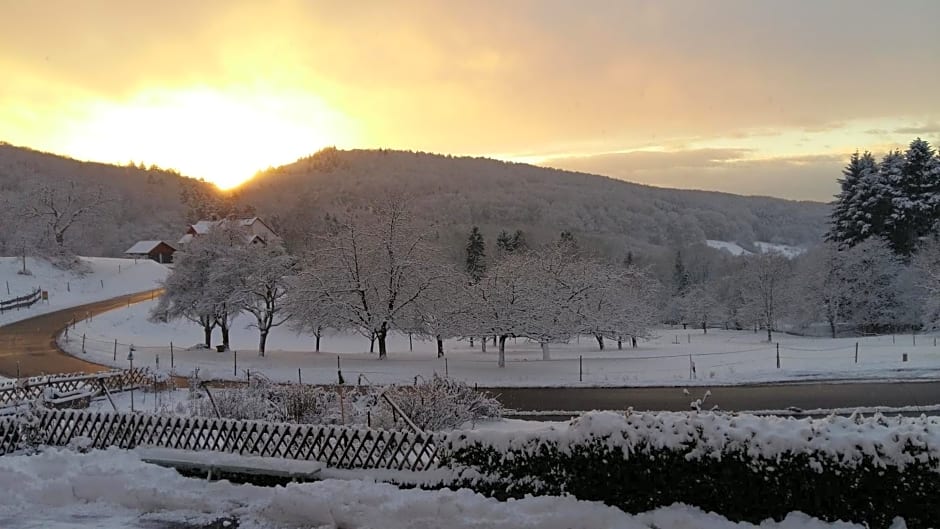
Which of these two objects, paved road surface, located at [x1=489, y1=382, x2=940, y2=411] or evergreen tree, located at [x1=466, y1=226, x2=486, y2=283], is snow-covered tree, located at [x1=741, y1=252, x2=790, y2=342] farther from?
paved road surface, located at [x1=489, y1=382, x2=940, y2=411]

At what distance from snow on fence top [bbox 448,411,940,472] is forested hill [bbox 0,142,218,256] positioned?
2735 inches

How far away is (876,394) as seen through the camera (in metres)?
20.5

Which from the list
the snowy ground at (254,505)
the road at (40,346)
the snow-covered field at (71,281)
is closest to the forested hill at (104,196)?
the snow-covered field at (71,281)

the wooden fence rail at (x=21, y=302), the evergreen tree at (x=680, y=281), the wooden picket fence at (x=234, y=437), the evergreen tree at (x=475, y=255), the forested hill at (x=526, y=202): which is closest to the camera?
the wooden picket fence at (x=234, y=437)

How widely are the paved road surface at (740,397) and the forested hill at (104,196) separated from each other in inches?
2401

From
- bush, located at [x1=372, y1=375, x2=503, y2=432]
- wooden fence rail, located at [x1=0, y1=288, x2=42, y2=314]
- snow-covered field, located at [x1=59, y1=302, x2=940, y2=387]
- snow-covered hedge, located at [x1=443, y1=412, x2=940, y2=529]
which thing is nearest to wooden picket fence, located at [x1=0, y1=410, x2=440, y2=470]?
bush, located at [x1=372, y1=375, x2=503, y2=432]

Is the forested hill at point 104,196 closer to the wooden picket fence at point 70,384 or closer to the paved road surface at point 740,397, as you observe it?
the wooden picket fence at point 70,384

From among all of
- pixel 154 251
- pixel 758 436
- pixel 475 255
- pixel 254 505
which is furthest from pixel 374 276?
pixel 154 251

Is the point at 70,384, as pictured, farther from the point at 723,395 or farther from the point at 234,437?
the point at 723,395

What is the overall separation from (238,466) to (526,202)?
12848 centimetres

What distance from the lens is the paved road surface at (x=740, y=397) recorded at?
62.5 feet

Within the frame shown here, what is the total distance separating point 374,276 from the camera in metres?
31.8

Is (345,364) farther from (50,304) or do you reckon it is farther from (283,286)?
(50,304)

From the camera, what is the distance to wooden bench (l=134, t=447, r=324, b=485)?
9.90m
